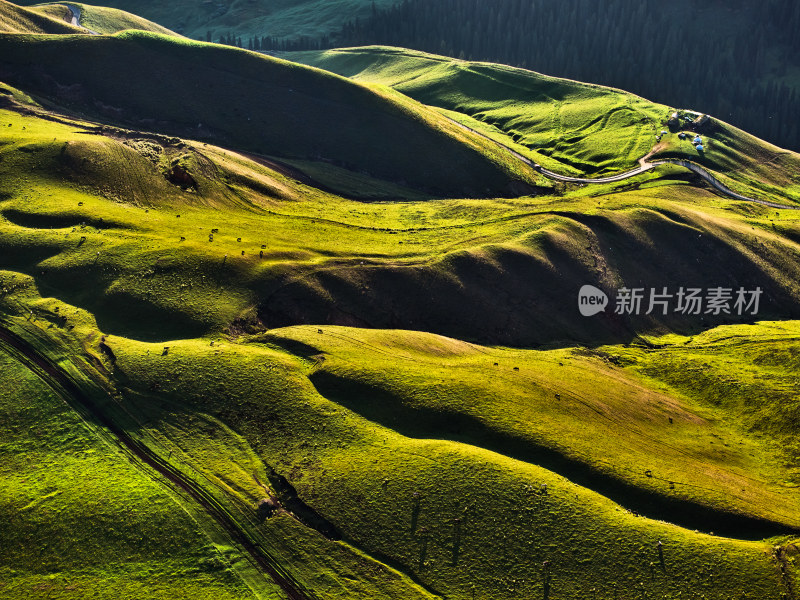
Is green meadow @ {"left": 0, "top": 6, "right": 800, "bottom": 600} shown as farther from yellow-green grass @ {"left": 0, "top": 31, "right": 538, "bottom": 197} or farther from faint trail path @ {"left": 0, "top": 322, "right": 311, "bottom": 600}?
yellow-green grass @ {"left": 0, "top": 31, "right": 538, "bottom": 197}

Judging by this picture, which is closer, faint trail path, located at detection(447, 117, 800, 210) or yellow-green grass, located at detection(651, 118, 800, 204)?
faint trail path, located at detection(447, 117, 800, 210)

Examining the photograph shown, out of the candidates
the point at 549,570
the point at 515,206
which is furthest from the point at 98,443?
the point at 515,206

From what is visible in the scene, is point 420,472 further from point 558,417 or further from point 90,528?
point 90,528

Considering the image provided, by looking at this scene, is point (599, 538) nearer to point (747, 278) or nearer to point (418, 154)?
point (747, 278)

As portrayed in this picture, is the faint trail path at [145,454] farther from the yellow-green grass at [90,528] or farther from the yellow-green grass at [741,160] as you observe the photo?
the yellow-green grass at [741,160]

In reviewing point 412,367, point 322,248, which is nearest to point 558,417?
point 412,367

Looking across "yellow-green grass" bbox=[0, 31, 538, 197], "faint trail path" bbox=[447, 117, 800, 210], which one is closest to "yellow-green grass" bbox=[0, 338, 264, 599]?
"yellow-green grass" bbox=[0, 31, 538, 197]
